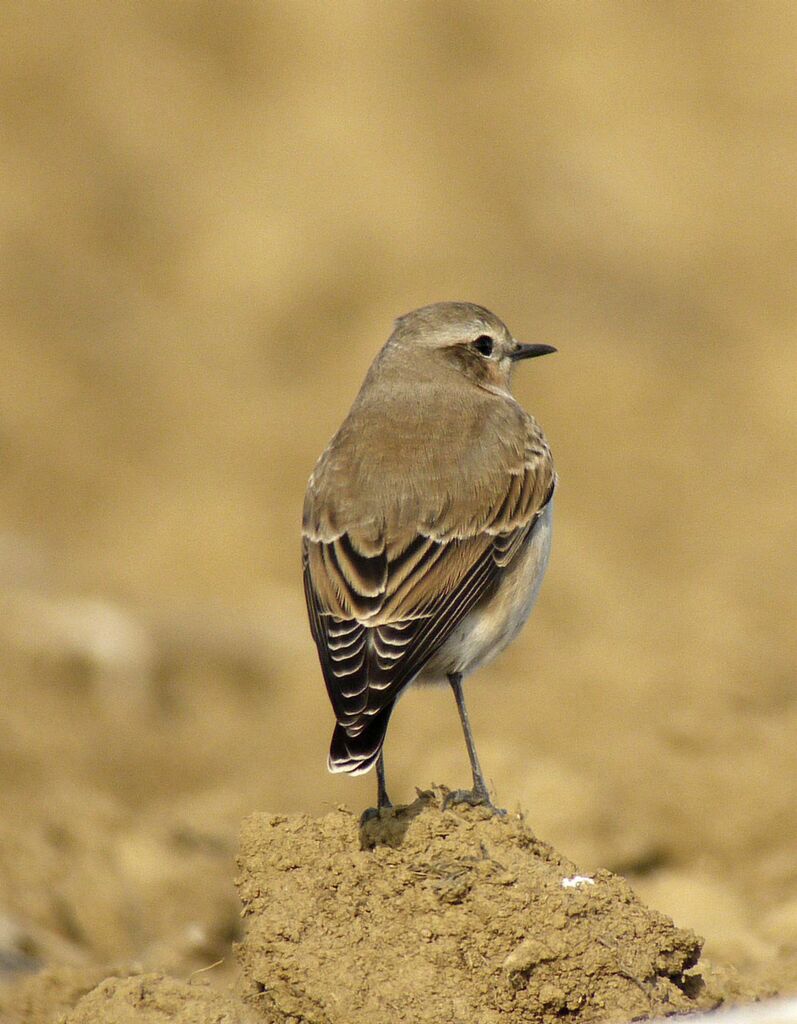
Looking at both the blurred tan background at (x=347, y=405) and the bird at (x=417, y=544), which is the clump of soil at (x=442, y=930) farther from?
the blurred tan background at (x=347, y=405)

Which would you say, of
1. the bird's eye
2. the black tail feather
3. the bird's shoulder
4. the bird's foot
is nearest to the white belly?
the bird's shoulder

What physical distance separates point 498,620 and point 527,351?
84.9 inches

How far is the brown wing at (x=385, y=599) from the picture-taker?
23.8 feet

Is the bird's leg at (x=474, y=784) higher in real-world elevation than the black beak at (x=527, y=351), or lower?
lower

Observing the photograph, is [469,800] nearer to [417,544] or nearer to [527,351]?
[417,544]

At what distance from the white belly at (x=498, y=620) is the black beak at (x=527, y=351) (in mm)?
1441

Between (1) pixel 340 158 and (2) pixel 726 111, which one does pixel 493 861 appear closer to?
(1) pixel 340 158

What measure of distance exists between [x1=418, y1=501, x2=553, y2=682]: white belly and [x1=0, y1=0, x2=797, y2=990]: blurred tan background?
190cm

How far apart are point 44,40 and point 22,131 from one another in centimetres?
159

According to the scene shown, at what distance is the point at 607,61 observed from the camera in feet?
85.6

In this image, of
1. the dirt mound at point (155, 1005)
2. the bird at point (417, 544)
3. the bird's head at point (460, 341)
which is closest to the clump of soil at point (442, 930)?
the dirt mound at point (155, 1005)

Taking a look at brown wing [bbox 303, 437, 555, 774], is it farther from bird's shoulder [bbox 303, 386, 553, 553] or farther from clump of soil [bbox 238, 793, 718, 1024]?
clump of soil [bbox 238, 793, 718, 1024]

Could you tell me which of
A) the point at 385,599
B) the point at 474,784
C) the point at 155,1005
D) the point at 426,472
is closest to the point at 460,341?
the point at 426,472

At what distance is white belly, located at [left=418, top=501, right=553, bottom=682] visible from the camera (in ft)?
26.7
